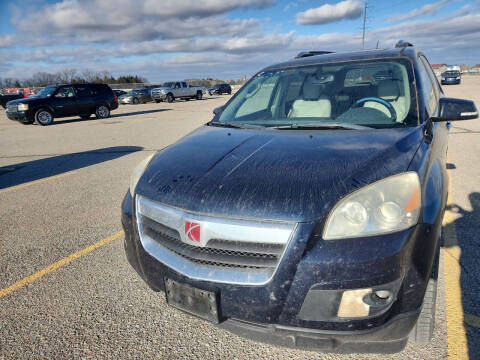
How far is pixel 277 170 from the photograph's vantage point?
1775 millimetres

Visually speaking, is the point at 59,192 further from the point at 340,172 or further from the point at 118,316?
the point at 340,172

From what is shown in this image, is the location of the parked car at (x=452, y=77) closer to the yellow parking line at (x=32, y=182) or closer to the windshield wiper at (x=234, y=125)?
the yellow parking line at (x=32, y=182)

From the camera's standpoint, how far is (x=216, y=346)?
6.48ft

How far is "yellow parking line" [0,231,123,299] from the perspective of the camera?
2.67m

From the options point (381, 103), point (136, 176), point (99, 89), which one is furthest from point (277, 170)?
point (99, 89)

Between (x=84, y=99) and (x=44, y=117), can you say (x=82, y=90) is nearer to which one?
(x=84, y=99)

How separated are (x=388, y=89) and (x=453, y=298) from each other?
Result: 164cm

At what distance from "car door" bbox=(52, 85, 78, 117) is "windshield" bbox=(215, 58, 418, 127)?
563 inches

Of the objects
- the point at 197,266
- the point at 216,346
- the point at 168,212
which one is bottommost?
the point at 216,346

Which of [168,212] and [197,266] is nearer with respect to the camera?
[197,266]

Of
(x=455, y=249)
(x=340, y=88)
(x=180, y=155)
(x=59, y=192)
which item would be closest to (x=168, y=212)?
(x=180, y=155)

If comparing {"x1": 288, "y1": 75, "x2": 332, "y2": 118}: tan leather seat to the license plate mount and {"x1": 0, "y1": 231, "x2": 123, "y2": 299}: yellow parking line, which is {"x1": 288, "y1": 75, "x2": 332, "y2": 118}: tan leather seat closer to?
the license plate mount

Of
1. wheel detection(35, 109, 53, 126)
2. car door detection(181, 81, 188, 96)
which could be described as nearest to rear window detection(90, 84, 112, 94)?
wheel detection(35, 109, 53, 126)

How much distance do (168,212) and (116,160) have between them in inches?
231
